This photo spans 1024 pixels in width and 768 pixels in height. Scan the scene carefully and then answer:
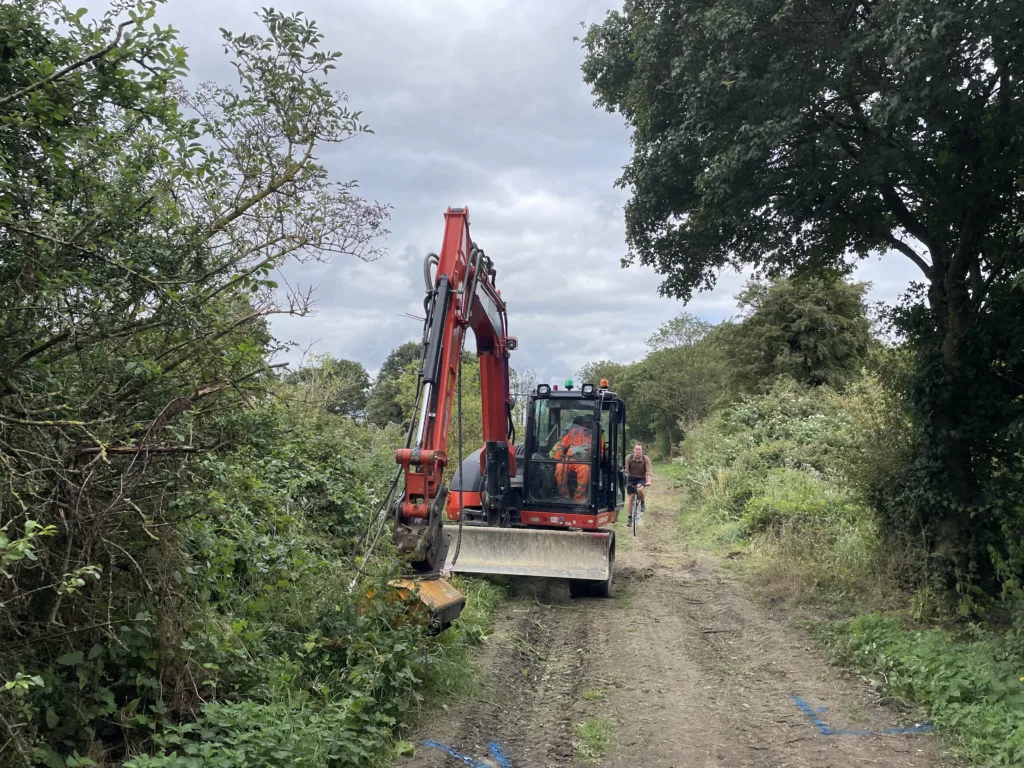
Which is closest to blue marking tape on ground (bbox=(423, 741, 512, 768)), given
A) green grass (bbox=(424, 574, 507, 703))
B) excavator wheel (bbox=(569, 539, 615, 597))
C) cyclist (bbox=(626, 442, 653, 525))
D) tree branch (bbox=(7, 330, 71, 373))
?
green grass (bbox=(424, 574, 507, 703))

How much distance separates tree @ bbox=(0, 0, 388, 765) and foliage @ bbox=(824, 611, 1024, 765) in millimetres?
5011

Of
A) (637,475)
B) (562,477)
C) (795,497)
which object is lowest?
(795,497)

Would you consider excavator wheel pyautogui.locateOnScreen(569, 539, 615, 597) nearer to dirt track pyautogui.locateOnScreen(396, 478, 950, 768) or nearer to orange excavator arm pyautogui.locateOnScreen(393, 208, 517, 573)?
dirt track pyautogui.locateOnScreen(396, 478, 950, 768)

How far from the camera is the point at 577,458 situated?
10188mm

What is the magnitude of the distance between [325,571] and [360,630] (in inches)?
27.2

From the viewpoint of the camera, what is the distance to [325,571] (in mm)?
6008

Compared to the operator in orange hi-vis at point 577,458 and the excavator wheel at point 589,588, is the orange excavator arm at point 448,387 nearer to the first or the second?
the operator in orange hi-vis at point 577,458

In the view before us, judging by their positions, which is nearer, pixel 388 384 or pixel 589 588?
pixel 589 588

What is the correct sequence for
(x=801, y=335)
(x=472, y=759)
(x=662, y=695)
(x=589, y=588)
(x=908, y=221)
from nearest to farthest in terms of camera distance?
(x=472, y=759) < (x=662, y=695) < (x=908, y=221) < (x=589, y=588) < (x=801, y=335)

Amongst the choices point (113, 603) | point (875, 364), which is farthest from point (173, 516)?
point (875, 364)

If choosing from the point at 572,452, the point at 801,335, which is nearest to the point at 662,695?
the point at 572,452

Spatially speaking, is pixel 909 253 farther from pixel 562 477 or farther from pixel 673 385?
pixel 673 385

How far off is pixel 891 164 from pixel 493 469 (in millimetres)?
5768

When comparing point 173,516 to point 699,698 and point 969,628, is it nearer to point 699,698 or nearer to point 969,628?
point 699,698
